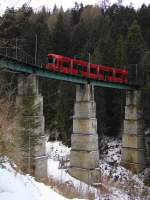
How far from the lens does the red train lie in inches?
1141

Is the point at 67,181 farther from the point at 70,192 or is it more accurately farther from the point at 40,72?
the point at 70,192

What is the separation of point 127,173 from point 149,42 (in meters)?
23.2

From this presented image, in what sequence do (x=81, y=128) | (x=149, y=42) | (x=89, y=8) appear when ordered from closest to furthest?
(x=81, y=128) → (x=149, y=42) → (x=89, y=8)

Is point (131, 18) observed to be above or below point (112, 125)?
above

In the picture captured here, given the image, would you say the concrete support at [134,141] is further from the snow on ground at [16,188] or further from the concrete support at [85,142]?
the snow on ground at [16,188]

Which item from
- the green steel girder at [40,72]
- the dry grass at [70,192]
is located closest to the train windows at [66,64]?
the green steel girder at [40,72]

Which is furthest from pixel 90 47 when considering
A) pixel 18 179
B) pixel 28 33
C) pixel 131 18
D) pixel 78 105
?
pixel 18 179

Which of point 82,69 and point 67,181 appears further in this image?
point 82,69

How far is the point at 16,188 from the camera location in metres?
6.02

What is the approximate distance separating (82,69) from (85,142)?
6883 millimetres

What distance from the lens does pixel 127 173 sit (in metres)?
34.0

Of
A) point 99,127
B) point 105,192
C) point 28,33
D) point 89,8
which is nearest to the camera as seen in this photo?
point 105,192

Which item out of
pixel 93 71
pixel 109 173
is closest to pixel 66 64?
pixel 93 71

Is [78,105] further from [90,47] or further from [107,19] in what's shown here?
[107,19]
